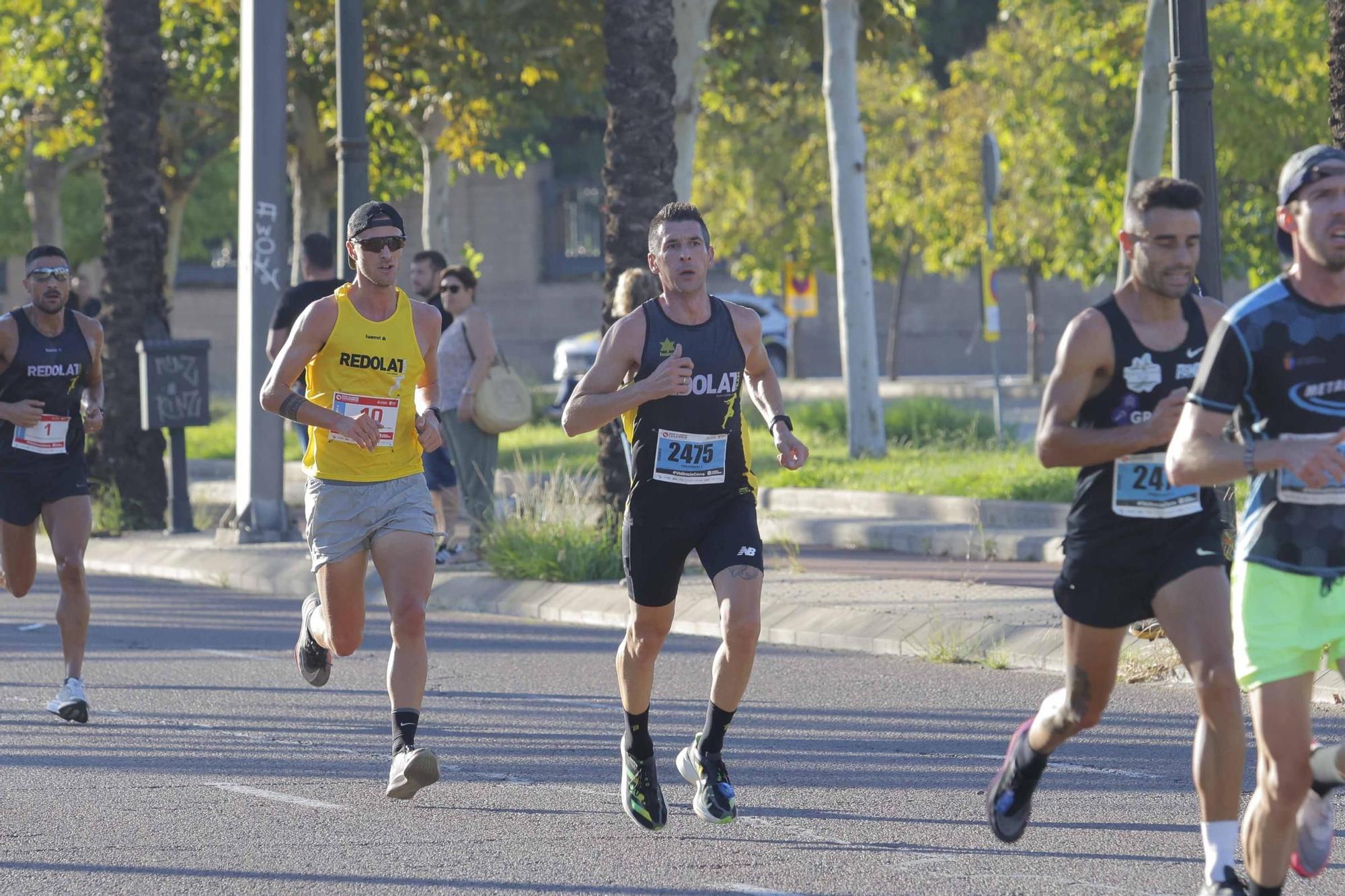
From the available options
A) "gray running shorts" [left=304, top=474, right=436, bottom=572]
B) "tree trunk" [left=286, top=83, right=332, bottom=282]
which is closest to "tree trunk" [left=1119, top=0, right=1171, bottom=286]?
"gray running shorts" [left=304, top=474, right=436, bottom=572]

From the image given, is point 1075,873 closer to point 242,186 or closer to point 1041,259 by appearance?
point 242,186

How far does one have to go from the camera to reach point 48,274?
31.0 feet

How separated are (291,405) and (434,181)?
20515 mm

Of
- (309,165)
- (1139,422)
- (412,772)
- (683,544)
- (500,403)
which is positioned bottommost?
(412,772)

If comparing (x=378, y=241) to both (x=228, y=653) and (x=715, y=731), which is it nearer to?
(x=715, y=731)

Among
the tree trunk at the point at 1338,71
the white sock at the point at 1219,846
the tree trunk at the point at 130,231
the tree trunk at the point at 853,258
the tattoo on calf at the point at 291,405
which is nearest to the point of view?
the white sock at the point at 1219,846

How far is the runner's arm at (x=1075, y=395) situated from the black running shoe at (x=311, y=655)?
3837mm

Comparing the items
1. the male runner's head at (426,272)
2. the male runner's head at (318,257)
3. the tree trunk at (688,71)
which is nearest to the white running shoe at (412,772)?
the male runner's head at (318,257)

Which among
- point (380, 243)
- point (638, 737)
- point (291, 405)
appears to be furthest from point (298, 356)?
point (638, 737)

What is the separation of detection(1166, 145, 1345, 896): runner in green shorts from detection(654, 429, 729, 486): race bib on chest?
2.16 m

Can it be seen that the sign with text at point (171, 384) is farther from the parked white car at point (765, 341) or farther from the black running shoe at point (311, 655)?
the parked white car at point (765, 341)

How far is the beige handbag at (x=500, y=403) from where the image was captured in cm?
1420

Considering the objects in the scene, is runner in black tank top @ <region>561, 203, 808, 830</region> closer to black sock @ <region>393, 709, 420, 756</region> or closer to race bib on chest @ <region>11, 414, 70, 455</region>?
black sock @ <region>393, 709, 420, 756</region>

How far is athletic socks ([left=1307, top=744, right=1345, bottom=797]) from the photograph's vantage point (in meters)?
5.33
